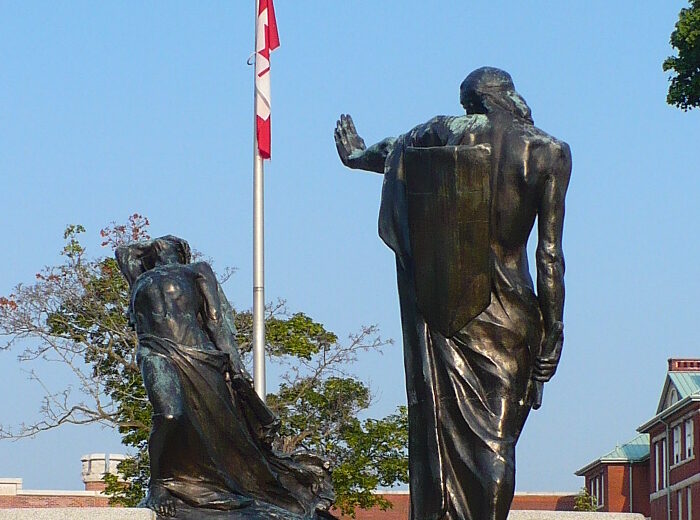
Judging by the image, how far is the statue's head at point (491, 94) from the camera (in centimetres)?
671

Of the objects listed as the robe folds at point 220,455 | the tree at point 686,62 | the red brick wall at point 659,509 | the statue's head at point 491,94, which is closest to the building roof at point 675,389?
the red brick wall at point 659,509

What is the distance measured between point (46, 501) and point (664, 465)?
2390 cm

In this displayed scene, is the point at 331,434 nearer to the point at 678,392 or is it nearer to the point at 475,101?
the point at 475,101

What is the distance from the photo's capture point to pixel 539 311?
6.60 m

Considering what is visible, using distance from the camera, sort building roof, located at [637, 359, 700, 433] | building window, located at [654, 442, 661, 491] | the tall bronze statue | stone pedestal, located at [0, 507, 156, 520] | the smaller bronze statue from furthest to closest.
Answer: building window, located at [654, 442, 661, 491], building roof, located at [637, 359, 700, 433], the smaller bronze statue, stone pedestal, located at [0, 507, 156, 520], the tall bronze statue

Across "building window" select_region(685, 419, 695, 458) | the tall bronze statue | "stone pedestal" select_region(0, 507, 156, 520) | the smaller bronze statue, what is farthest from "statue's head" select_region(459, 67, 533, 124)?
"building window" select_region(685, 419, 695, 458)

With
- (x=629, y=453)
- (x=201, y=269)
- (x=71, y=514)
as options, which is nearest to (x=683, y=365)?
(x=629, y=453)

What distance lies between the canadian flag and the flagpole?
6 cm

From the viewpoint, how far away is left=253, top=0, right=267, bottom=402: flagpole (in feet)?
58.2

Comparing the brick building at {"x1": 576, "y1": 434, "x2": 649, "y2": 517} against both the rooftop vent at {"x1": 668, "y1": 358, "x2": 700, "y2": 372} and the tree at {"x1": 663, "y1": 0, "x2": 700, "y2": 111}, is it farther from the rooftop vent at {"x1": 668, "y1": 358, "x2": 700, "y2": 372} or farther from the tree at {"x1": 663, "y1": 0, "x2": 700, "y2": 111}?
the tree at {"x1": 663, "y1": 0, "x2": 700, "y2": 111}

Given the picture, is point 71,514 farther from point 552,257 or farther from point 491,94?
point 491,94

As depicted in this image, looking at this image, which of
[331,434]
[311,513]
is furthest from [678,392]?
[311,513]

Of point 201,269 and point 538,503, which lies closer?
point 201,269

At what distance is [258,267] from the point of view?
61.1 ft
